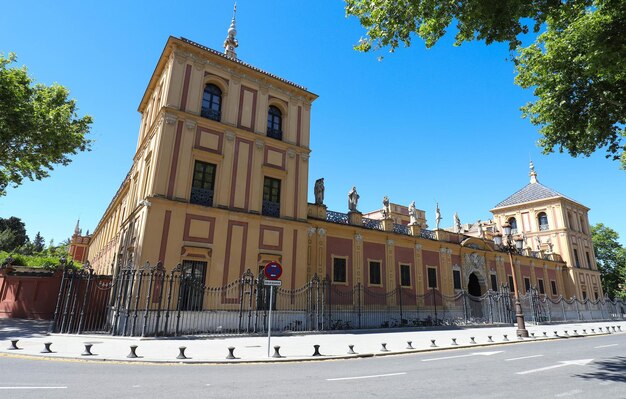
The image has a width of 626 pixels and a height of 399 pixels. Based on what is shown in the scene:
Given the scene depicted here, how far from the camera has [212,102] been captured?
63.6ft

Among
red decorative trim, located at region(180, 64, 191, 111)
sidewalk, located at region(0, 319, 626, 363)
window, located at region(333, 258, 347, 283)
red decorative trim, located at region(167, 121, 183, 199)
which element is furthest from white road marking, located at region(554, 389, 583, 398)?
red decorative trim, located at region(180, 64, 191, 111)

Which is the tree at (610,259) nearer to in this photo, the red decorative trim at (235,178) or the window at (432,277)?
the window at (432,277)

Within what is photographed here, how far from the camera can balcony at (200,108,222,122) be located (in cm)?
1869

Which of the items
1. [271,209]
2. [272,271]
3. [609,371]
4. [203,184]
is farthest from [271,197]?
[609,371]

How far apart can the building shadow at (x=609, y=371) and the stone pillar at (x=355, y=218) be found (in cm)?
1470

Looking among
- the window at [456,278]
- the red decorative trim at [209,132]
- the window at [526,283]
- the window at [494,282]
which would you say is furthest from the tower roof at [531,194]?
the red decorative trim at [209,132]

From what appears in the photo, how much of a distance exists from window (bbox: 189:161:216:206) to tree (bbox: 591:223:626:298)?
58.7m

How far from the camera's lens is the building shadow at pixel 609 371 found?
7.41 metres

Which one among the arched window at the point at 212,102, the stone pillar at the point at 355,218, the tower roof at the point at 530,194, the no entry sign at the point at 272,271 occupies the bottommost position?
the no entry sign at the point at 272,271

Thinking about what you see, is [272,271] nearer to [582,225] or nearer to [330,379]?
[330,379]

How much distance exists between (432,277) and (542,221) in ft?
87.3

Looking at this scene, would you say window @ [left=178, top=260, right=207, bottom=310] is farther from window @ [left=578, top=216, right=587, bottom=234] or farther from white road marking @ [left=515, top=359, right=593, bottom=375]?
window @ [left=578, top=216, right=587, bottom=234]


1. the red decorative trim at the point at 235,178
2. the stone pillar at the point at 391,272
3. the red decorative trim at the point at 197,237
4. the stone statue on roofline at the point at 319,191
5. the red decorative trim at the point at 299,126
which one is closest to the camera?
the red decorative trim at the point at 197,237

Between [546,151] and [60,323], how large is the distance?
21.0 meters
